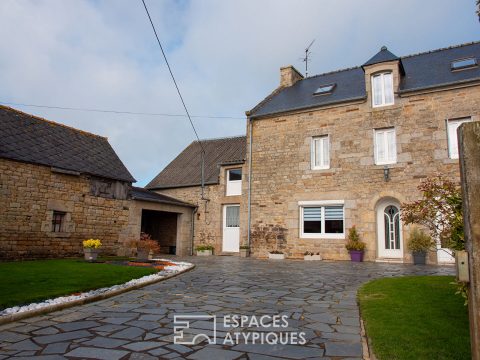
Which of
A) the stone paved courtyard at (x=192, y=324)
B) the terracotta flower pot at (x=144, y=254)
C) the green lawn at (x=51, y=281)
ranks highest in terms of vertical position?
the terracotta flower pot at (x=144, y=254)

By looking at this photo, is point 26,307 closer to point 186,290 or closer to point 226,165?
point 186,290

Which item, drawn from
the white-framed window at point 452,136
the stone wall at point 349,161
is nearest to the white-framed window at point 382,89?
the stone wall at point 349,161

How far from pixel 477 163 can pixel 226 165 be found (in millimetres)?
15831

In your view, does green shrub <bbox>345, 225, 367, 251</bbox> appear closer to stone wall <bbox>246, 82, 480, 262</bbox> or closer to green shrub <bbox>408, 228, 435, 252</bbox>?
stone wall <bbox>246, 82, 480, 262</bbox>

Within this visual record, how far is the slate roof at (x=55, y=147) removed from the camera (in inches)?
488

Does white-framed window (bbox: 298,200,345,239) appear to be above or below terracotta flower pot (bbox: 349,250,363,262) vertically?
above

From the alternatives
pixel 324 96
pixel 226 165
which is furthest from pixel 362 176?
pixel 226 165

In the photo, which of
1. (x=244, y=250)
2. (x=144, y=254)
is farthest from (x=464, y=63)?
(x=144, y=254)

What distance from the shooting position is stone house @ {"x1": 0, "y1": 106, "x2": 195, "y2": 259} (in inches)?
464

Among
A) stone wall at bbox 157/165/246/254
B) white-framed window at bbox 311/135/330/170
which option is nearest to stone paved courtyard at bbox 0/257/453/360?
white-framed window at bbox 311/135/330/170

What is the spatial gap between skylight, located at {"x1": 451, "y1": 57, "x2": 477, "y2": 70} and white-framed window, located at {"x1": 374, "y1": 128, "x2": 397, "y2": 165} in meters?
3.32

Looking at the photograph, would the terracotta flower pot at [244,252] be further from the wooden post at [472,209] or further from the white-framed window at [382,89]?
the wooden post at [472,209]

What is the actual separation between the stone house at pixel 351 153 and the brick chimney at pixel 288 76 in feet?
4.20

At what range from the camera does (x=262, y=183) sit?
647 inches
